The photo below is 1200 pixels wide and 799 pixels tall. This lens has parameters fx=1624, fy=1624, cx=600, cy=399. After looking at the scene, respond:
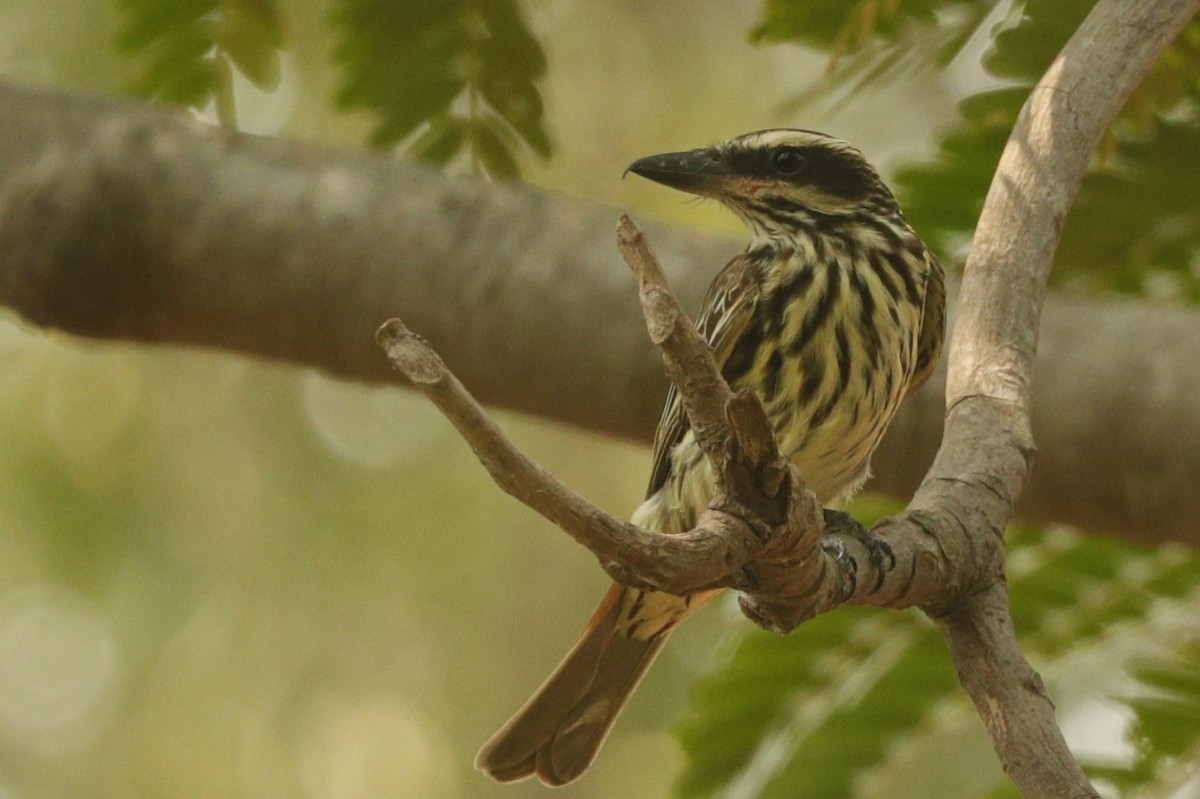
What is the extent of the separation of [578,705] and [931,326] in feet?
3.30

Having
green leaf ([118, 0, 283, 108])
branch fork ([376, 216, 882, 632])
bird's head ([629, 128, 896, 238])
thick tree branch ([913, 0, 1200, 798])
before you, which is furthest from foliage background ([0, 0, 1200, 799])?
branch fork ([376, 216, 882, 632])

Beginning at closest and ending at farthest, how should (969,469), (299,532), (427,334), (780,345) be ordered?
(969,469) < (780,345) < (427,334) < (299,532)

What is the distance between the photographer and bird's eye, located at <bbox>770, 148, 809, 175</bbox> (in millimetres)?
3125

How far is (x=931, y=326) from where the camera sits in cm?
316

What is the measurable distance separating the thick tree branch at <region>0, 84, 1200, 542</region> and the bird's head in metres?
0.35

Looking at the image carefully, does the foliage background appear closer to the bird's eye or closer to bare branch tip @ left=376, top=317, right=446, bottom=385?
the bird's eye

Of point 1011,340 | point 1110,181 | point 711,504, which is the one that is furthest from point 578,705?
point 1110,181

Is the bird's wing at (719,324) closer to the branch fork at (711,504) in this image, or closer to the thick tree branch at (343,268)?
the thick tree branch at (343,268)

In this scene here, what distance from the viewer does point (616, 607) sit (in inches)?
123

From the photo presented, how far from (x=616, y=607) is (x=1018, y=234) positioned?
1.15 m

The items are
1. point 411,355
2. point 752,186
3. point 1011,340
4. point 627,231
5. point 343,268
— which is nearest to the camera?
point 411,355

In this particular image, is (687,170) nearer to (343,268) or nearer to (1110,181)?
(343,268)

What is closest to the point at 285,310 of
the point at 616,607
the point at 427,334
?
the point at 427,334

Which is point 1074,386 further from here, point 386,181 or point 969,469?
point 386,181
